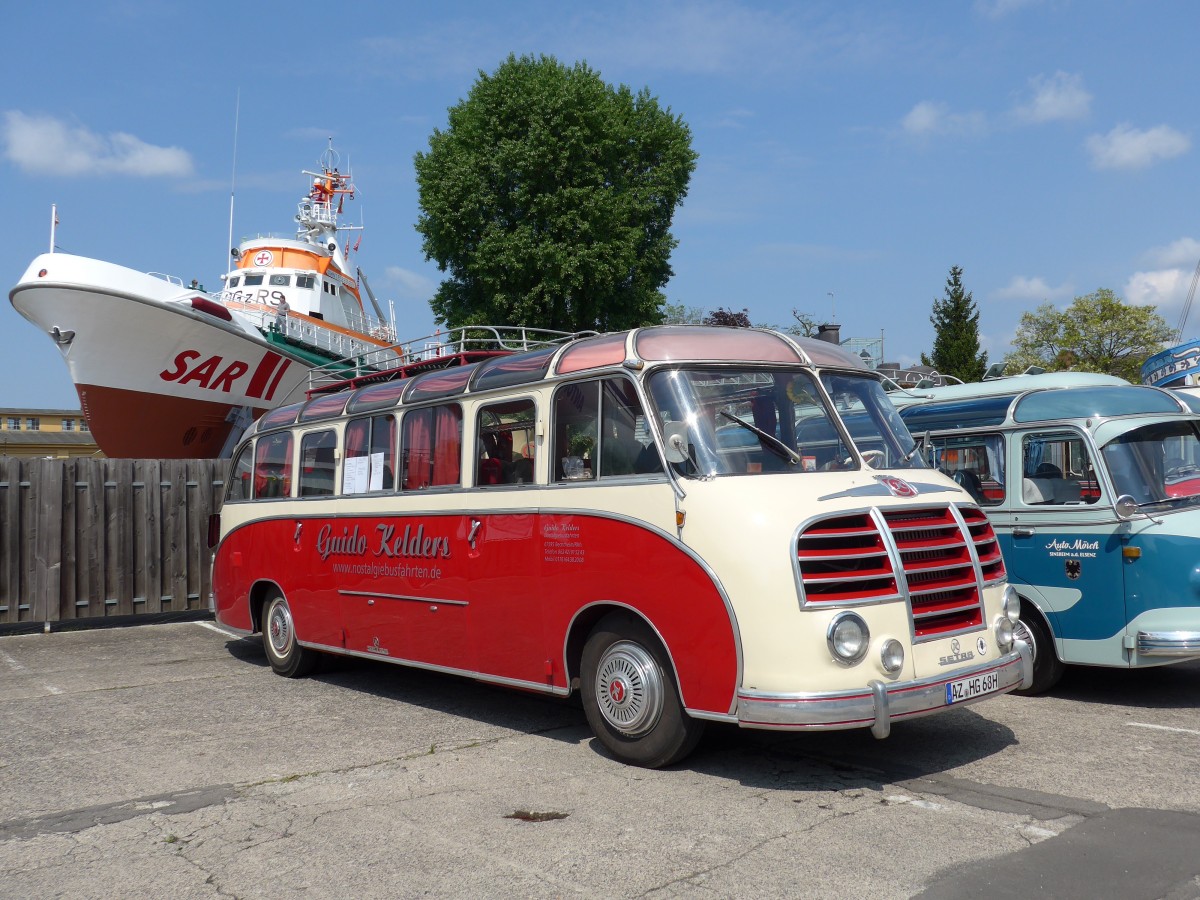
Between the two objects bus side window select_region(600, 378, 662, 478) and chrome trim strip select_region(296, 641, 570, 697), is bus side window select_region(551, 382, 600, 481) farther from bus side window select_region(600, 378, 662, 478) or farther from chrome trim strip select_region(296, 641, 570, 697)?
chrome trim strip select_region(296, 641, 570, 697)

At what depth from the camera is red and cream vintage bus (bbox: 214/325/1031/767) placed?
5562mm

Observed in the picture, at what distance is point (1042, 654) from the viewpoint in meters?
8.30

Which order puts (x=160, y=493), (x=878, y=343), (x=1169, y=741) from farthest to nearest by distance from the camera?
(x=878, y=343) < (x=160, y=493) < (x=1169, y=741)

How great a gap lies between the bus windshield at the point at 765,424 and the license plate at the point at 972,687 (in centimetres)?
139

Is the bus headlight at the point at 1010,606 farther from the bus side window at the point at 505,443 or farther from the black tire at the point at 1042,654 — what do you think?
the bus side window at the point at 505,443

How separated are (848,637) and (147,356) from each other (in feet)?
77.9

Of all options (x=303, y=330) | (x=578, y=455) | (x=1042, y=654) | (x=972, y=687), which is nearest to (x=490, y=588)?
(x=578, y=455)

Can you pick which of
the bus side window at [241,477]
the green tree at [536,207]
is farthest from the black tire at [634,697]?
the green tree at [536,207]

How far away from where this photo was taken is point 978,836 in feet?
16.2

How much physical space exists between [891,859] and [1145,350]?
55.0 meters

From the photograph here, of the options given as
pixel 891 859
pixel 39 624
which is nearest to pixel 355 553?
pixel 891 859

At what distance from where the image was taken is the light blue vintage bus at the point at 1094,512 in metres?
7.56

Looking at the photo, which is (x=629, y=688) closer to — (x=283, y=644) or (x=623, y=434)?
(x=623, y=434)

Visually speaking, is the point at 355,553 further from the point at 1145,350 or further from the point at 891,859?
the point at 1145,350
